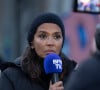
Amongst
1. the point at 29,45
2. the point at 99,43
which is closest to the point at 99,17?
the point at 29,45

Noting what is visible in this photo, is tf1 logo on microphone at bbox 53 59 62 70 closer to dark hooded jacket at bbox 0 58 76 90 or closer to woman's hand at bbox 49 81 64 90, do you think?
woman's hand at bbox 49 81 64 90

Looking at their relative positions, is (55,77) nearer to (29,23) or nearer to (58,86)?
(58,86)

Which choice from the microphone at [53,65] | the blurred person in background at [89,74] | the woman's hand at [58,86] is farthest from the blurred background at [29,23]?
the blurred person in background at [89,74]

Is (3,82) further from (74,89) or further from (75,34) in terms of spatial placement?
(75,34)

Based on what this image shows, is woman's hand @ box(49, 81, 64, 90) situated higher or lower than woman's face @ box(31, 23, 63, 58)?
lower

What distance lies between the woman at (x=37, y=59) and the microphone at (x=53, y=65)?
6.0 inches

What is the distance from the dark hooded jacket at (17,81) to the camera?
158 inches

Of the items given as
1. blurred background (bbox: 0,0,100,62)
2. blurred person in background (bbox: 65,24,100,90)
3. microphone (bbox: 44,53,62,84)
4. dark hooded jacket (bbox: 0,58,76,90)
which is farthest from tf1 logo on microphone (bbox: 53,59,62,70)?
blurred background (bbox: 0,0,100,62)

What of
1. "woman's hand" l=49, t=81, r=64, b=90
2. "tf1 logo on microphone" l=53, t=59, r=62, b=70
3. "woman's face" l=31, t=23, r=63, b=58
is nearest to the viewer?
"woman's hand" l=49, t=81, r=64, b=90

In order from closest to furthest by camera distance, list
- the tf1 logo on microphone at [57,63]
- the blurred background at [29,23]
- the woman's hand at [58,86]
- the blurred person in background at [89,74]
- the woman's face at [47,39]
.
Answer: the blurred person in background at [89,74] → the woman's hand at [58,86] → the tf1 logo on microphone at [57,63] → the woman's face at [47,39] → the blurred background at [29,23]

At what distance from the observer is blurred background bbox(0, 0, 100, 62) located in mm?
11398

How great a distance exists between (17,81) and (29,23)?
769 centimetres

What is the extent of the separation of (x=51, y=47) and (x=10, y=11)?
8274 mm

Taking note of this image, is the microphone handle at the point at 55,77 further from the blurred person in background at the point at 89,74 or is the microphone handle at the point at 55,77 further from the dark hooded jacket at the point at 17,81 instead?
the blurred person in background at the point at 89,74
